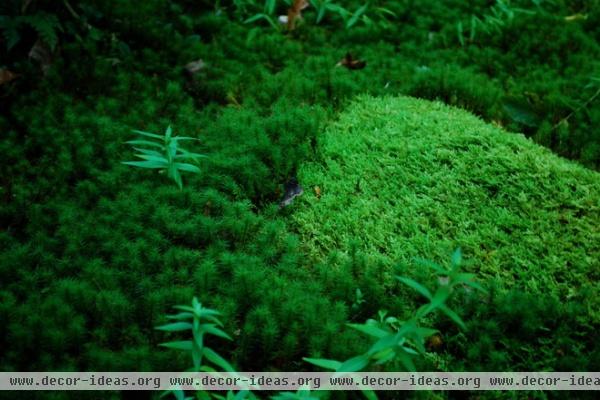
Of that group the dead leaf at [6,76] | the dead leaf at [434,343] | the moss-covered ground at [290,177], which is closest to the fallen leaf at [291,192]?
the moss-covered ground at [290,177]

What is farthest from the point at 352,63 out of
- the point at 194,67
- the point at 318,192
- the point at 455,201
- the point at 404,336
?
the point at 404,336

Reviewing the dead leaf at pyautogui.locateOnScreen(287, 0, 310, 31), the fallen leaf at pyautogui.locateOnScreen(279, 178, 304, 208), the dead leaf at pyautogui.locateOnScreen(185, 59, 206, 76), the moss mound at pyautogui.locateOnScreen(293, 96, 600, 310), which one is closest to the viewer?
the moss mound at pyautogui.locateOnScreen(293, 96, 600, 310)

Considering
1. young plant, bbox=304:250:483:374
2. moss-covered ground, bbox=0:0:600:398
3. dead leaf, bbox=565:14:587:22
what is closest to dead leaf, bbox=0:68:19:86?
moss-covered ground, bbox=0:0:600:398

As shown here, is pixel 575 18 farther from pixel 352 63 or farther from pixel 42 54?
pixel 42 54

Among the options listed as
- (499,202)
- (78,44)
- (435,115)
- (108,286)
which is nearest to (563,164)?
(499,202)

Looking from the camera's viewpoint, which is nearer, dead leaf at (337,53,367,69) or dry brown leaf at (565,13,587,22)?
dead leaf at (337,53,367,69)

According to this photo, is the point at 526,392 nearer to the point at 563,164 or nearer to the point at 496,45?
the point at 563,164

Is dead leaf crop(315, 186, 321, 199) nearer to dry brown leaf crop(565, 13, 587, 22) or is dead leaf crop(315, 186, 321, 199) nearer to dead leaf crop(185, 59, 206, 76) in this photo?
dead leaf crop(185, 59, 206, 76)
